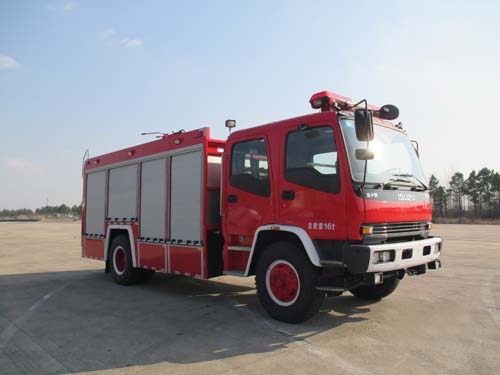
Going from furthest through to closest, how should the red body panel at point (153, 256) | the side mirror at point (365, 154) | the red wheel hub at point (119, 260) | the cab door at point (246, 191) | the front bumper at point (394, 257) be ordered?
the red wheel hub at point (119, 260) < the red body panel at point (153, 256) < the cab door at point (246, 191) < the side mirror at point (365, 154) < the front bumper at point (394, 257)

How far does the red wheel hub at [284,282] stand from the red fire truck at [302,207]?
1 cm

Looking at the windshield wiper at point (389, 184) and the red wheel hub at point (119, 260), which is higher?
the windshield wiper at point (389, 184)

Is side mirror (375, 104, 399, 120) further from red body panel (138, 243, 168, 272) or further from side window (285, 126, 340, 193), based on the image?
red body panel (138, 243, 168, 272)

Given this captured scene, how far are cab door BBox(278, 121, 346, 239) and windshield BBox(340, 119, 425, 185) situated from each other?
205mm

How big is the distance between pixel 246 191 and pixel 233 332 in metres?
2.11

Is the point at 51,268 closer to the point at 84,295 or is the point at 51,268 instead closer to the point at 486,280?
the point at 84,295

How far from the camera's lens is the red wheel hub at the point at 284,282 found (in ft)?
19.2

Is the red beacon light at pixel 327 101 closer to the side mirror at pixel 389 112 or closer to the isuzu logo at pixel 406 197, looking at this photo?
the side mirror at pixel 389 112

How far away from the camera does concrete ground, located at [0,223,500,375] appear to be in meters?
4.43

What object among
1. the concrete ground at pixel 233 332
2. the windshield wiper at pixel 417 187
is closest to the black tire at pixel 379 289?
the concrete ground at pixel 233 332

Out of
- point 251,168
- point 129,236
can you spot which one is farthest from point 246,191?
point 129,236

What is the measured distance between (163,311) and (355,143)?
3963mm

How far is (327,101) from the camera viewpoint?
5914 millimetres

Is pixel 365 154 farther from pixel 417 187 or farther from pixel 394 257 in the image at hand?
pixel 417 187
